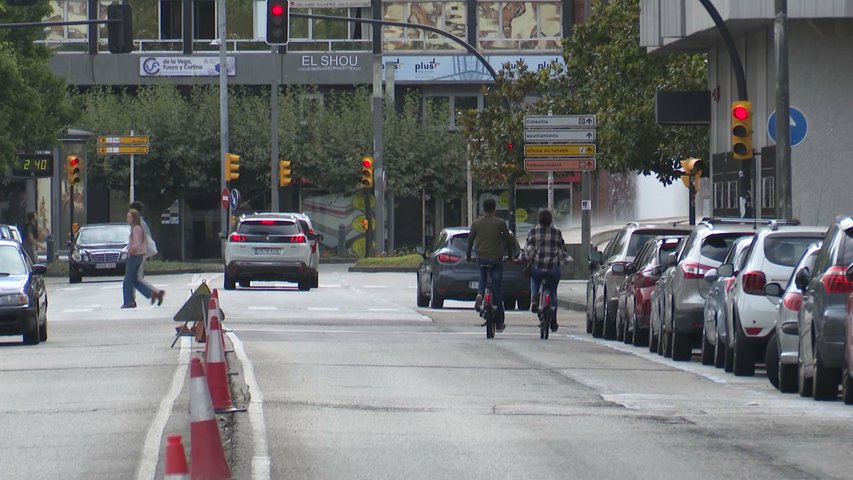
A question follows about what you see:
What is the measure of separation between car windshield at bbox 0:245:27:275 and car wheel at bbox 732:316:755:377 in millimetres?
9382

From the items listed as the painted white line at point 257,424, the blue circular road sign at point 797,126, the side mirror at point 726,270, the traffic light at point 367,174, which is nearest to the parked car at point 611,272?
the blue circular road sign at point 797,126

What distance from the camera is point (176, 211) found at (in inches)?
2803

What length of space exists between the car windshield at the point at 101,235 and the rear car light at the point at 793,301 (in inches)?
1313

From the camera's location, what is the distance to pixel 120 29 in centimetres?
3575

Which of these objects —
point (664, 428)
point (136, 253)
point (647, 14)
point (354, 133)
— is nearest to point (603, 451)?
point (664, 428)

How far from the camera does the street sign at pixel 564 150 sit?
35531 millimetres

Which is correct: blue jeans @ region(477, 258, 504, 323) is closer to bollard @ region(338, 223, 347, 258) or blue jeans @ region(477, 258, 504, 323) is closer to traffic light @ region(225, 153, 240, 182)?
traffic light @ region(225, 153, 240, 182)

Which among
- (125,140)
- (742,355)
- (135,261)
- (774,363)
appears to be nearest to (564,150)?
(135,261)

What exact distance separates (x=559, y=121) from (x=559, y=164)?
0.83m

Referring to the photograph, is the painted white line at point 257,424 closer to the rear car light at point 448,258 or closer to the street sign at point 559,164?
the rear car light at point 448,258

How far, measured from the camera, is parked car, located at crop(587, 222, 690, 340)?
25000mm

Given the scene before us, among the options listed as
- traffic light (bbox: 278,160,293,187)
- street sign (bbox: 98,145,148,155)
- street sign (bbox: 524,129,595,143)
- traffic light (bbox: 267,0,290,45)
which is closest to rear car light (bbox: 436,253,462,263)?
street sign (bbox: 524,129,595,143)

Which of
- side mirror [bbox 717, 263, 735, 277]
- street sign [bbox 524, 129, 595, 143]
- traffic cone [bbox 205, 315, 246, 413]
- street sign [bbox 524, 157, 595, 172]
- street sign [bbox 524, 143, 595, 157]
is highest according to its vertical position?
street sign [bbox 524, 129, 595, 143]

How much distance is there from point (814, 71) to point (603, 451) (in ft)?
71.1
